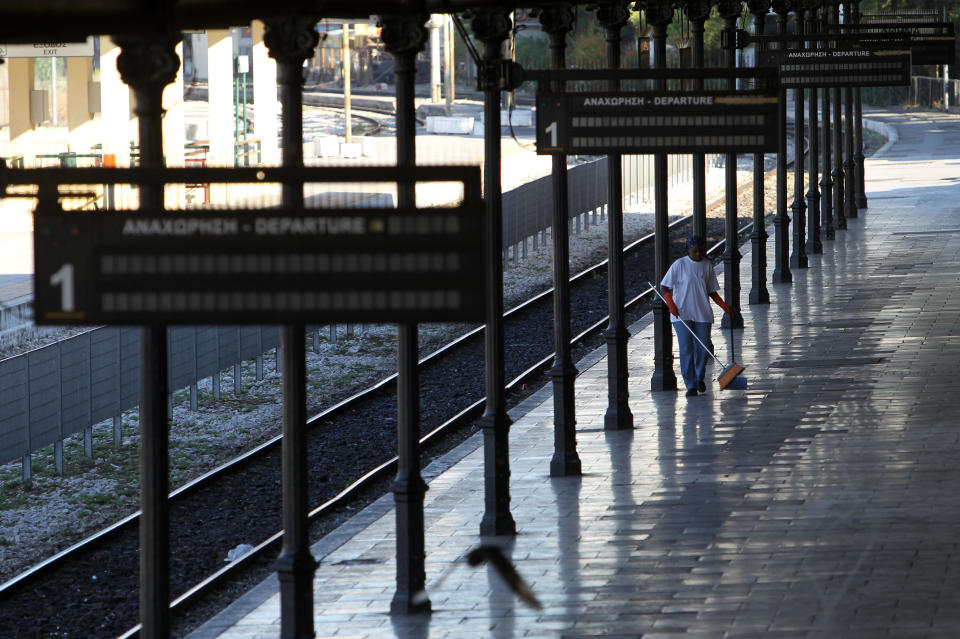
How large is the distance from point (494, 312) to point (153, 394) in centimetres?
455

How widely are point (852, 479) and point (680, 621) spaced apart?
399 cm

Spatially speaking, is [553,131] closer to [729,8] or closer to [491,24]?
[491,24]

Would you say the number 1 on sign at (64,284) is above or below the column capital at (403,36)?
below

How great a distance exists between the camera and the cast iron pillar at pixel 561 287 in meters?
13.0

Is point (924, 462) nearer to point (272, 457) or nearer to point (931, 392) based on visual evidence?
point (931, 392)

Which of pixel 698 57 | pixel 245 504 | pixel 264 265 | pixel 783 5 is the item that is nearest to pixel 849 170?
pixel 783 5

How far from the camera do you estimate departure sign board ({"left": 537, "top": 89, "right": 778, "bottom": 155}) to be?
12.2m

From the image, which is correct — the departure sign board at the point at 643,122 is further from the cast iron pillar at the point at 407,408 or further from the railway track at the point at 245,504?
the railway track at the point at 245,504

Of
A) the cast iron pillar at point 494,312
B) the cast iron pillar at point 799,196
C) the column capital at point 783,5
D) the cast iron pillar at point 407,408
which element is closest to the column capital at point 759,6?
the column capital at point 783,5

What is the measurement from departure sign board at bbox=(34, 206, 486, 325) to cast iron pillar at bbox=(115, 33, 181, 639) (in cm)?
72

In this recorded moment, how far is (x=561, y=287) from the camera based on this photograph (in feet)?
43.9

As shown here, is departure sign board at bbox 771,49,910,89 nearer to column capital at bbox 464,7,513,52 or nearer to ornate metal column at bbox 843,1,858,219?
column capital at bbox 464,7,513,52

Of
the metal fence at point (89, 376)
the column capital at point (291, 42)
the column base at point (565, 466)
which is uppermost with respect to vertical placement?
the column capital at point (291, 42)

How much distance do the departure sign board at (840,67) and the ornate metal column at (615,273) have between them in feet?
16.0
